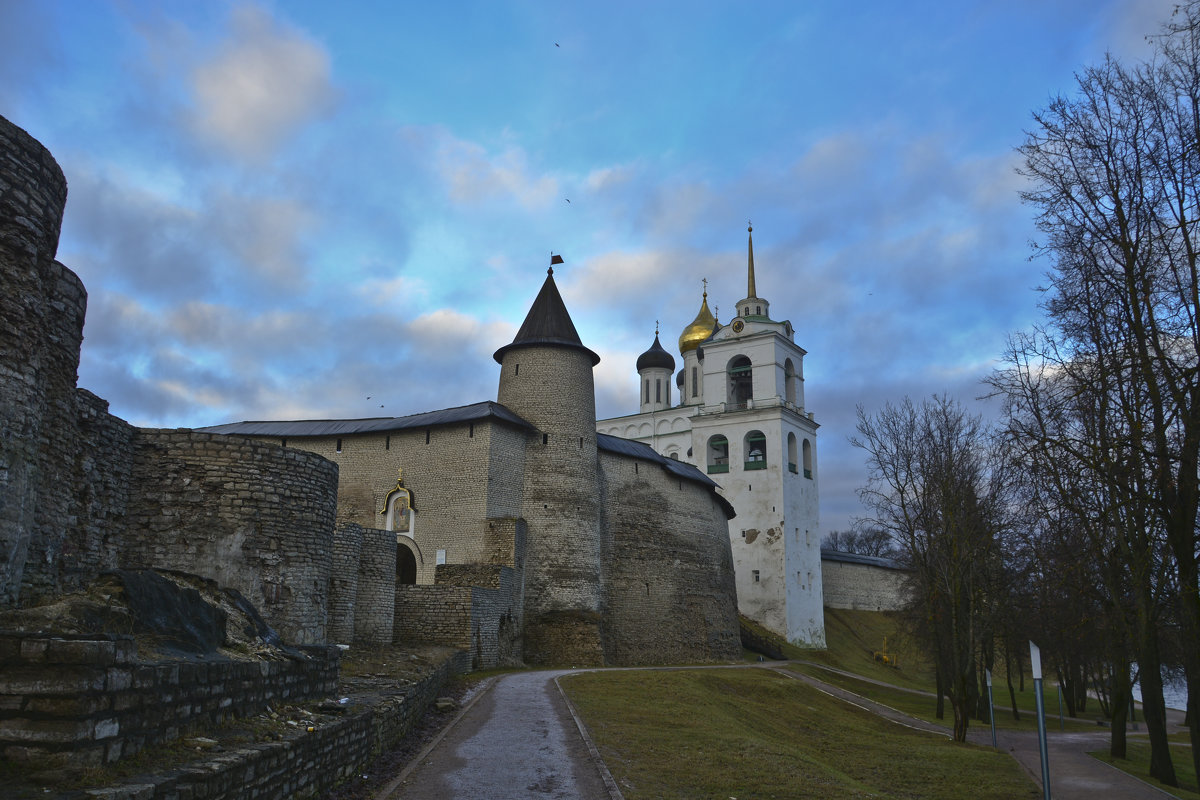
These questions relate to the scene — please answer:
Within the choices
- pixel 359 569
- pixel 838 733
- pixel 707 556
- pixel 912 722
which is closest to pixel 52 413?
pixel 359 569

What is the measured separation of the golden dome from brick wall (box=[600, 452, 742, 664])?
2631cm

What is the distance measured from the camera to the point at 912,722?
2391 centimetres

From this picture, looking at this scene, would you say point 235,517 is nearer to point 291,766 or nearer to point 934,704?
point 291,766

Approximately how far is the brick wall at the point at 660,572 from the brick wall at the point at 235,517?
1885cm

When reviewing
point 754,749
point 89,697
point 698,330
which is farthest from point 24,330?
point 698,330

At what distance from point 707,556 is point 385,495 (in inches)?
568

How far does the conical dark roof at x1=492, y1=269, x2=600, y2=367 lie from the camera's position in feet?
99.7

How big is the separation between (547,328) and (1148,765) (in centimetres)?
2111

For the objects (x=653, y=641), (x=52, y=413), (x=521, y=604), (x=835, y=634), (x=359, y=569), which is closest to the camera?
(x=52, y=413)

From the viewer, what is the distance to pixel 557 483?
2919 centimetres

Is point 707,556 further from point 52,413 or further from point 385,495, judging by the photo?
point 52,413

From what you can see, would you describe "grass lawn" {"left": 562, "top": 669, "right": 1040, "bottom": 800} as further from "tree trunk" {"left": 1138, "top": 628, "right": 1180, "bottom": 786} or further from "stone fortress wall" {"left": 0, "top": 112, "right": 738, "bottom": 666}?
"stone fortress wall" {"left": 0, "top": 112, "right": 738, "bottom": 666}

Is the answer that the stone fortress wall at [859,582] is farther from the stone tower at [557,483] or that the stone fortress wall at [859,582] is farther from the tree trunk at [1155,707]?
the tree trunk at [1155,707]

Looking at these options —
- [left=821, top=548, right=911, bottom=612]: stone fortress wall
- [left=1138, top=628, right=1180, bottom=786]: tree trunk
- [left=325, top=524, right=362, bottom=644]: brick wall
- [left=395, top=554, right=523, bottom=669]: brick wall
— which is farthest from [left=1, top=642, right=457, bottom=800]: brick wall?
[left=821, top=548, right=911, bottom=612]: stone fortress wall
